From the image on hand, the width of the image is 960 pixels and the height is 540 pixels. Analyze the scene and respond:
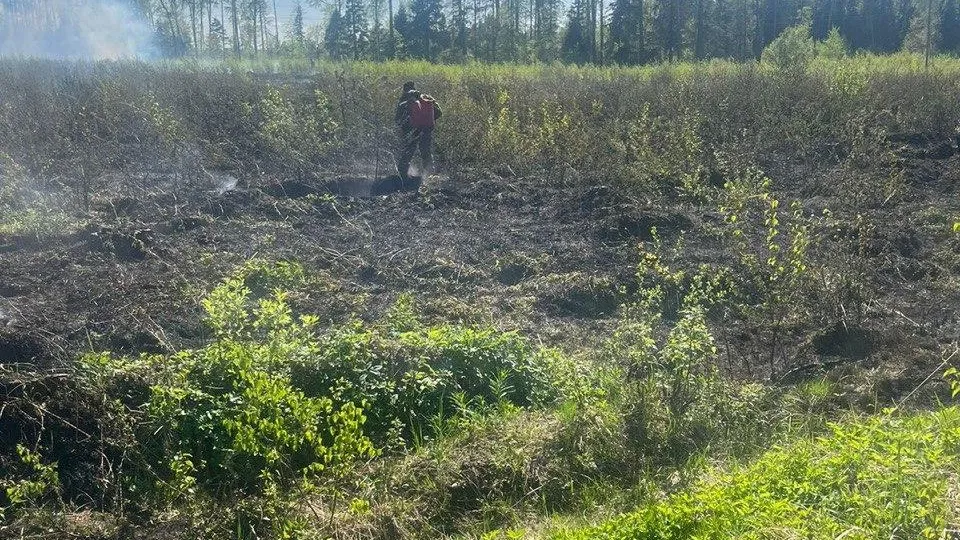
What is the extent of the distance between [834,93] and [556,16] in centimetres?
3361

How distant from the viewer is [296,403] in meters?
4.64

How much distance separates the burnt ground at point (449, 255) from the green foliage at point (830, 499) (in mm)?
2122

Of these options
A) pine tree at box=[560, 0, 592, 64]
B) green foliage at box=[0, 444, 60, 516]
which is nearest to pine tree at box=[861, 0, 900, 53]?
pine tree at box=[560, 0, 592, 64]

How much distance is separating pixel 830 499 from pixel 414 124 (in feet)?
30.7

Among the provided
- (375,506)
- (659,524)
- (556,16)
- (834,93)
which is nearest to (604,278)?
(375,506)

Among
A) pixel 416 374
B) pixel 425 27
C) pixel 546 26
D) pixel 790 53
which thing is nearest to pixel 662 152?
pixel 790 53

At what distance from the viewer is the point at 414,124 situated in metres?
11.9

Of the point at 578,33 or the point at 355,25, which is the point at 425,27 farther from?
the point at 578,33

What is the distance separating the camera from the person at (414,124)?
11.8 meters

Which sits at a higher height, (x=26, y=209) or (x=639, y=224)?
(x=26, y=209)

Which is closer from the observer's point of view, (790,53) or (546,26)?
(790,53)

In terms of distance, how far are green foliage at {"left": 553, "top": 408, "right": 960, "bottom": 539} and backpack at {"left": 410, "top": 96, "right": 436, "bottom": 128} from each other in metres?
8.81

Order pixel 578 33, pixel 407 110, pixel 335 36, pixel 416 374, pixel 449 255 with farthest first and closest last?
pixel 335 36 < pixel 578 33 < pixel 407 110 < pixel 449 255 < pixel 416 374

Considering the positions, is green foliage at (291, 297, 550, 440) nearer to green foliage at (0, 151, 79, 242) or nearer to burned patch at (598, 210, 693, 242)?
burned patch at (598, 210, 693, 242)
